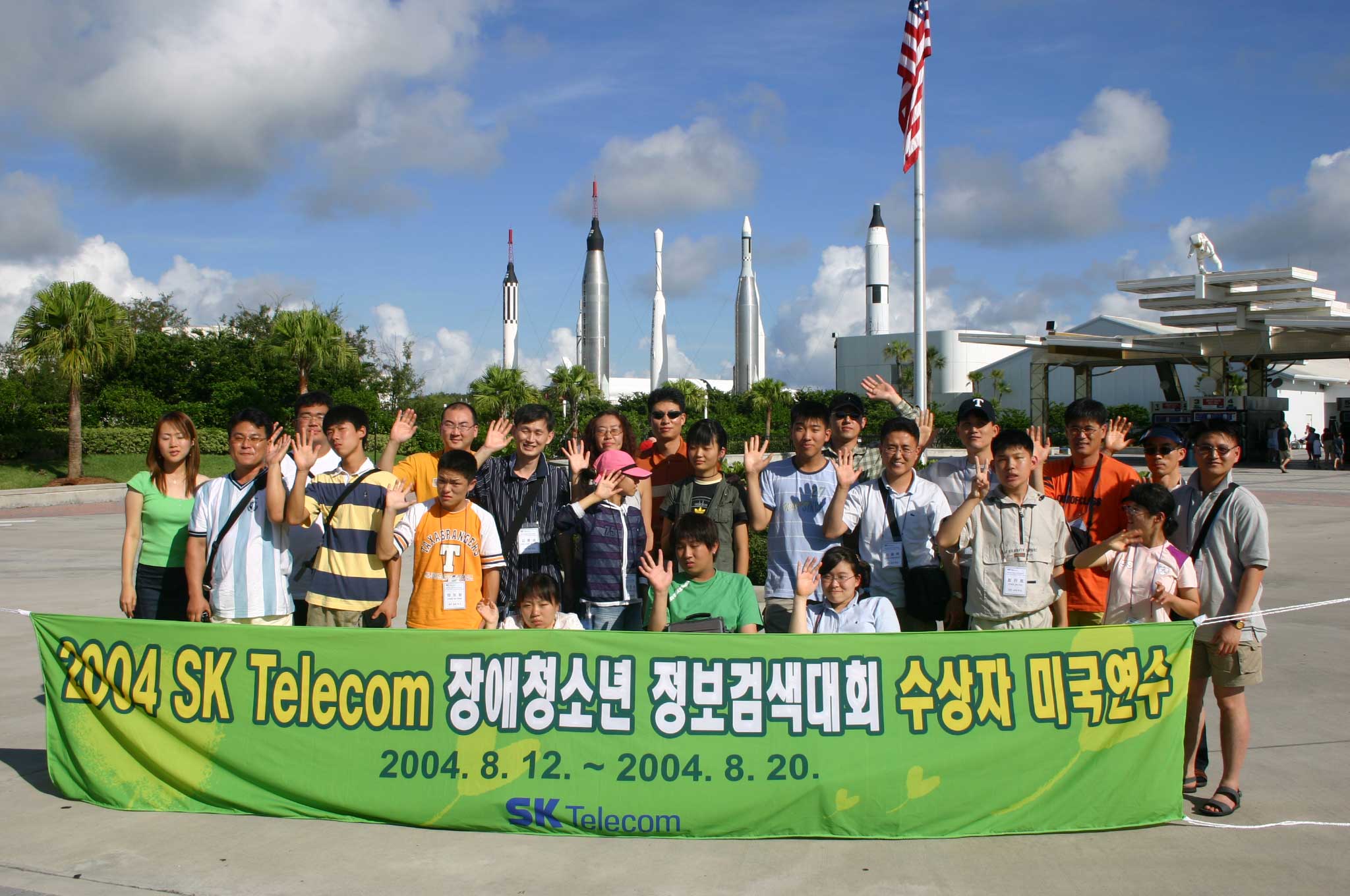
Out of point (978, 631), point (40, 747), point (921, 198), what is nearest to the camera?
point (978, 631)

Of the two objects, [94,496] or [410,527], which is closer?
[410,527]

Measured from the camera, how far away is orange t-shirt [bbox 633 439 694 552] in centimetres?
587

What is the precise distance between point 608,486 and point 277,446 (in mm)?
1714

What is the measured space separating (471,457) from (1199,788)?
381 cm

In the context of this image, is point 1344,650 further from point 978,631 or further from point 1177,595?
point 978,631

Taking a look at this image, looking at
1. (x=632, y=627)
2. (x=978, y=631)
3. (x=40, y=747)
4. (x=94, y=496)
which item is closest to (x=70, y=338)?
(x=94, y=496)

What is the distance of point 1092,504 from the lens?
16.8ft

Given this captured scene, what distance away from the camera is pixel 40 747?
5.36 meters

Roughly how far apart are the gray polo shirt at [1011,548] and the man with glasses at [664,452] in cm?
176

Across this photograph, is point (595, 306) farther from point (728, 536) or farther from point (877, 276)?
point (728, 536)

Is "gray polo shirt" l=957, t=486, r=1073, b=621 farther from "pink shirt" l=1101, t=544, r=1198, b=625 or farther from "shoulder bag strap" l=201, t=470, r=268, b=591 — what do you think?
"shoulder bag strap" l=201, t=470, r=268, b=591

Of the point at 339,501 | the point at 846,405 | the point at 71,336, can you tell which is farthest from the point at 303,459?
the point at 71,336

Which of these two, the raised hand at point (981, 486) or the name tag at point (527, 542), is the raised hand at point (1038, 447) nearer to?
the raised hand at point (981, 486)

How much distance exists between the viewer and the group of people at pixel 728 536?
4.56 meters
